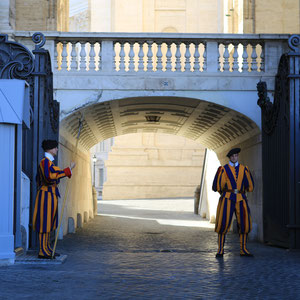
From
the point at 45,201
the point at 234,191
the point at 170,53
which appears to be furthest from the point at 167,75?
the point at 45,201

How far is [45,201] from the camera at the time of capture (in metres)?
9.91

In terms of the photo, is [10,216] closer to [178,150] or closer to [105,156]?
[178,150]

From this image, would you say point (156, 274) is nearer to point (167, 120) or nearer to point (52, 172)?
point (52, 172)

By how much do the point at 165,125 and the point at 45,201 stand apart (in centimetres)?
1187

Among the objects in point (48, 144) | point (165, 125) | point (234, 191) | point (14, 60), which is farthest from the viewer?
point (165, 125)

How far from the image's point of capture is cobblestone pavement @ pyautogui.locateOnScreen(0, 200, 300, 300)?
7184 millimetres

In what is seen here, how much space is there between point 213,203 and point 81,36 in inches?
404

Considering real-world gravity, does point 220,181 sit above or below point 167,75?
below

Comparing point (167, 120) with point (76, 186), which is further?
point (76, 186)

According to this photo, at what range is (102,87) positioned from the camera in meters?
15.0

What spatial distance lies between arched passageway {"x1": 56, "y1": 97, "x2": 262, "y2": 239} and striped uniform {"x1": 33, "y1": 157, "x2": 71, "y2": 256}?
517 centimetres

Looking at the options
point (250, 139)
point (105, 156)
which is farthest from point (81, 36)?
point (105, 156)

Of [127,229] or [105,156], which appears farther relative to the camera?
[105,156]

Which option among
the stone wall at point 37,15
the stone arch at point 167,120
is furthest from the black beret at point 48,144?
the stone wall at point 37,15
